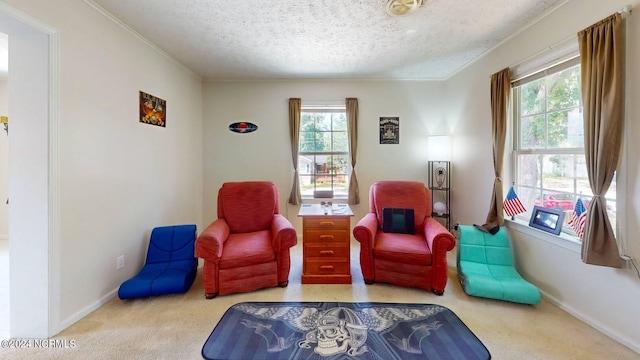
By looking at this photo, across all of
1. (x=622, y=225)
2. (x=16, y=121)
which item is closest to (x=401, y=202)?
(x=622, y=225)

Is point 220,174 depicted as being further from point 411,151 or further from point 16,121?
point 411,151

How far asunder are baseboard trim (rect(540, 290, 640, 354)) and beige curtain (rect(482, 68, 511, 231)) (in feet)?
2.47

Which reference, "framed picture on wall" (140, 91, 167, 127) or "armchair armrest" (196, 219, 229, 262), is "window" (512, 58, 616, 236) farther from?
"framed picture on wall" (140, 91, 167, 127)

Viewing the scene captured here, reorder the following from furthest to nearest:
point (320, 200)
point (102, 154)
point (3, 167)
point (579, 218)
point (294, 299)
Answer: point (320, 200) → point (3, 167) → point (294, 299) → point (102, 154) → point (579, 218)

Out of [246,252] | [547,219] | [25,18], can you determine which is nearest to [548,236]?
[547,219]

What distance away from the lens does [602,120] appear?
1722 millimetres

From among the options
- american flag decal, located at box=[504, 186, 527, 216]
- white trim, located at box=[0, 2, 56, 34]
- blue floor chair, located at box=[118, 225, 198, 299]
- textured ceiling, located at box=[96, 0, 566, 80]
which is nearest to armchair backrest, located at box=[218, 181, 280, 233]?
blue floor chair, located at box=[118, 225, 198, 299]

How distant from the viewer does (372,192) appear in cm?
318

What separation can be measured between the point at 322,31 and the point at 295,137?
173cm

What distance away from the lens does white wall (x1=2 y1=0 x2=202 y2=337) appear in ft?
6.13

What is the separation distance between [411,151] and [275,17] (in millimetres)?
2783

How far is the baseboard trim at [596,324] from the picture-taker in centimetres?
166

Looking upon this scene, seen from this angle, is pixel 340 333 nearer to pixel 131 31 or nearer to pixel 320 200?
pixel 320 200

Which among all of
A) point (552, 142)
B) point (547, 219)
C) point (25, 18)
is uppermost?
point (25, 18)
